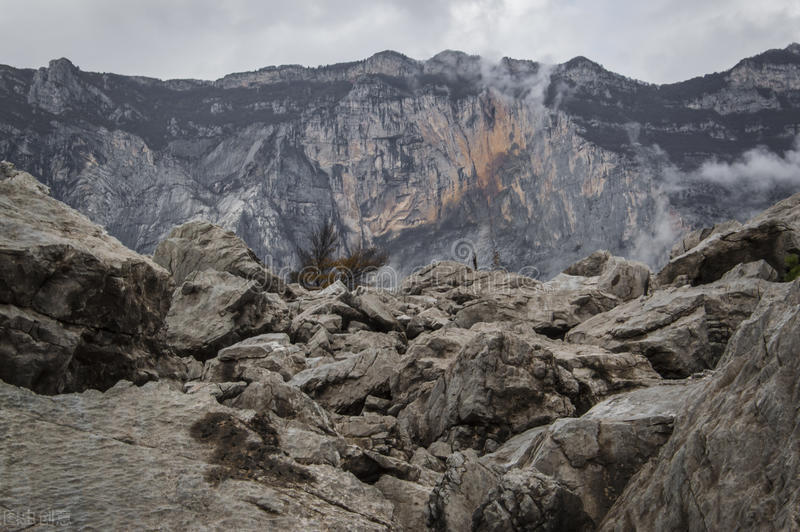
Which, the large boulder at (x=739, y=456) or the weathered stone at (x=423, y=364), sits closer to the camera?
the large boulder at (x=739, y=456)

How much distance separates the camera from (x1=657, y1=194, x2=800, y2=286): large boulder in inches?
458

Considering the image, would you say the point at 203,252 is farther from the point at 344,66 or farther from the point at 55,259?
the point at 344,66

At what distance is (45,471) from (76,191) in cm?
8428

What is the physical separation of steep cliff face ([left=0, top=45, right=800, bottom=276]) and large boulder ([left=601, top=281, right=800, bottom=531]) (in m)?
65.2

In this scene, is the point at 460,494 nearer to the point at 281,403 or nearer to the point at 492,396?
the point at 281,403

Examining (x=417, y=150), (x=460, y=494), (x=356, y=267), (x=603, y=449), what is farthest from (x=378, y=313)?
(x=417, y=150)

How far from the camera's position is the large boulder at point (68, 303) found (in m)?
4.25

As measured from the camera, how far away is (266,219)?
249ft

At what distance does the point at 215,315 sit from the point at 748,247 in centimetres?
1232

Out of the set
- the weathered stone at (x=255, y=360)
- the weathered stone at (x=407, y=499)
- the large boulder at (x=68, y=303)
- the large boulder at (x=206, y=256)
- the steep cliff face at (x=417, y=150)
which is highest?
the steep cliff face at (x=417, y=150)
